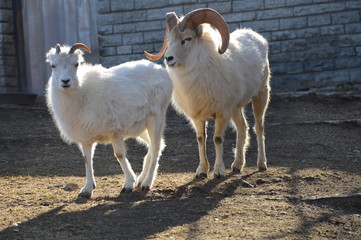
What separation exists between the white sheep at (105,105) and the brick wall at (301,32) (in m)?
7.15

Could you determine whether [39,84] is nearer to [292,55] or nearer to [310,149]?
[292,55]

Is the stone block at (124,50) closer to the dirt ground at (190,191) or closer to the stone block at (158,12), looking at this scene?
the stone block at (158,12)

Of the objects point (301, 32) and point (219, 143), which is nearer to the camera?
point (219, 143)

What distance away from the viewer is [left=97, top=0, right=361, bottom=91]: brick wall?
520 inches

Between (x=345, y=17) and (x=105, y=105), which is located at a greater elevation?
(x=345, y=17)

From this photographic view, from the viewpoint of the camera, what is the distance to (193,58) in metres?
7.41

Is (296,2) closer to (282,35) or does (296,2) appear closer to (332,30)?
(282,35)

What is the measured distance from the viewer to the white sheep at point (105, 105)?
6.16 meters

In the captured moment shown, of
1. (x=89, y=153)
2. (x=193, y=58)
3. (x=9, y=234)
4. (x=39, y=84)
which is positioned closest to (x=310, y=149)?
(x=193, y=58)

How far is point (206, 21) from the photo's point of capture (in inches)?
299

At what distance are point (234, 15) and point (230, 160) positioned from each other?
5667 mm

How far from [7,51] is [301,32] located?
675 cm

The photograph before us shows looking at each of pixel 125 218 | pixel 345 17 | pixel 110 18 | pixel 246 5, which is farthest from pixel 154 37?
pixel 125 218

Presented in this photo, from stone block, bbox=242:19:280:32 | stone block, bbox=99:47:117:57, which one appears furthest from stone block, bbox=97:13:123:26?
stone block, bbox=242:19:280:32
